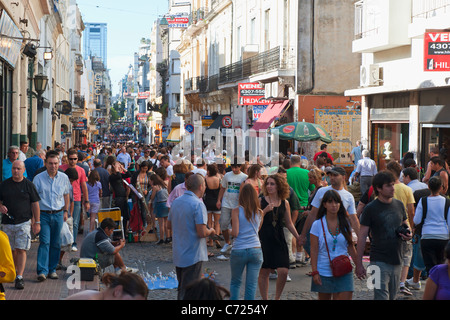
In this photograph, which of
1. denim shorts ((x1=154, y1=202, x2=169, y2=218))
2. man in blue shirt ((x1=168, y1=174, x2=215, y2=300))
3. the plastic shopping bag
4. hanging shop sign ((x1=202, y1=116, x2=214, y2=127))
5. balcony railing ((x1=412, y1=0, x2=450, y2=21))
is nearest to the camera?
man in blue shirt ((x1=168, y1=174, x2=215, y2=300))

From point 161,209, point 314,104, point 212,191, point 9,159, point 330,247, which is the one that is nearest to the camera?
point 330,247

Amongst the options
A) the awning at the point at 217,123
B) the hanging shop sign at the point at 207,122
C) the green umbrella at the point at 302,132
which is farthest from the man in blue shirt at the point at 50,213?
the hanging shop sign at the point at 207,122

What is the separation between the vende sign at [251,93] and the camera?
28.5 metres

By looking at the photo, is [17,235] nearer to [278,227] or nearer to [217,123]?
[278,227]

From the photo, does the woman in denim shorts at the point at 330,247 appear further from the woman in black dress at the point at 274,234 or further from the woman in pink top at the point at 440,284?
the woman in pink top at the point at 440,284

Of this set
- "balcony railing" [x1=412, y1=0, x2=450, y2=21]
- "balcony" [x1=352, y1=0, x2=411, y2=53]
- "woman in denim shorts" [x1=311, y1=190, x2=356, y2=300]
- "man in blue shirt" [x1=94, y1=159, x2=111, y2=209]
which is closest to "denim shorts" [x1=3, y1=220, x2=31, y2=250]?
"woman in denim shorts" [x1=311, y1=190, x2=356, y2=300]

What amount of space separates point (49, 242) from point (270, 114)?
1819cm

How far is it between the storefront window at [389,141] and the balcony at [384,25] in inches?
94.4

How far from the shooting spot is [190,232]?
742 cm

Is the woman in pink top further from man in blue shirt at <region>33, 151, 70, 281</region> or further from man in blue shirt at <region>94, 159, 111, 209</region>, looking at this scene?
man in blue shirt at <region>94, 159, 111, 209</region>

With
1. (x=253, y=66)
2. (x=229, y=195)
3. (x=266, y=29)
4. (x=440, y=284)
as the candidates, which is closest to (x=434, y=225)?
(x=440, y=284)

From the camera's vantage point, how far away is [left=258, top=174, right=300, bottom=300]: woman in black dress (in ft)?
26.1

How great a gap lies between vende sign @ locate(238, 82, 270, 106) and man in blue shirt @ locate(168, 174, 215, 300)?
69.3ft

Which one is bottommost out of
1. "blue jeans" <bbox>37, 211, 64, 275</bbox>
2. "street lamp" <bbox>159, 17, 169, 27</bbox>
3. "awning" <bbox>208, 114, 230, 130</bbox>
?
"blue jeans" <bbox>37, 211, 64, 275</bbox>
